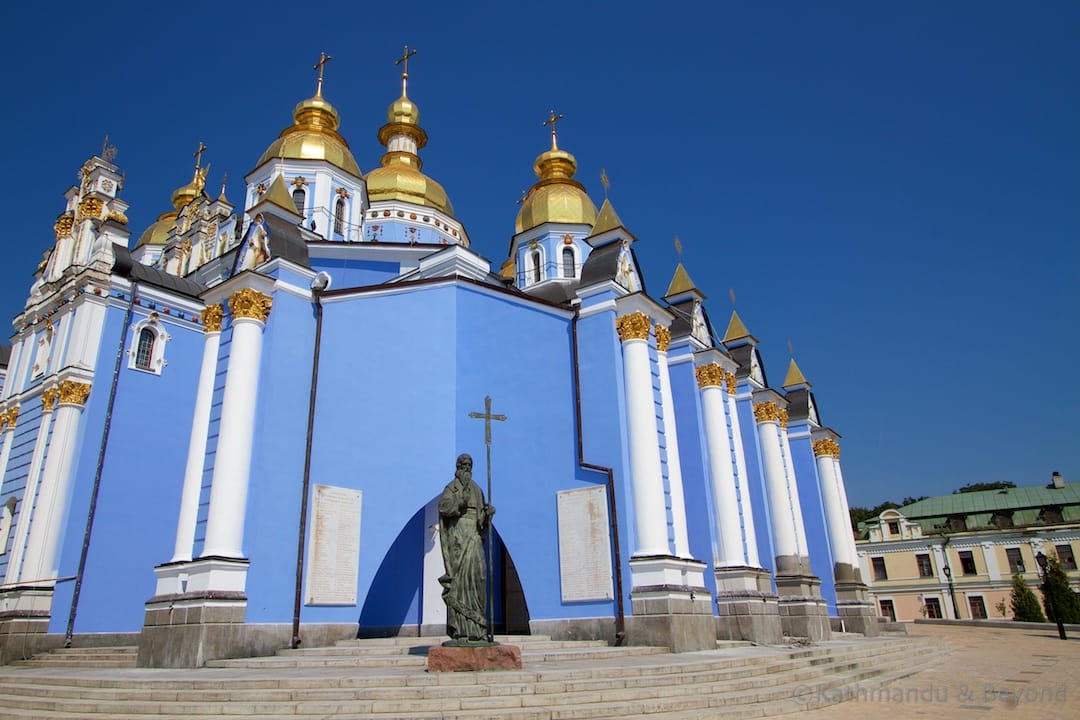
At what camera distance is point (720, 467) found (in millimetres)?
17297

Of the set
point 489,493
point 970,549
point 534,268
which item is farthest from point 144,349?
point 970,549

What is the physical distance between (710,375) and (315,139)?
50.5ft

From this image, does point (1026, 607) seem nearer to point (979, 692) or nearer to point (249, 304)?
point (979, 692)

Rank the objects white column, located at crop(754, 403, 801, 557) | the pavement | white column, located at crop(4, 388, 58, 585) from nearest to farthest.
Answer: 1. the pavement
2. white column, located at crop(4, 388, 58, 585)
3. white column, located at crop(754, 403, 801, 557)

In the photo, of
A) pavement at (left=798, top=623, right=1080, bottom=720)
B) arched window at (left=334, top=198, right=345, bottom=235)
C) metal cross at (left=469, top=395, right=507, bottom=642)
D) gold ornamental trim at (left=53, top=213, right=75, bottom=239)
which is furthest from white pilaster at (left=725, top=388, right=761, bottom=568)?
gold ornamental trim at (left=53, top=213, right=75, bottom=239)

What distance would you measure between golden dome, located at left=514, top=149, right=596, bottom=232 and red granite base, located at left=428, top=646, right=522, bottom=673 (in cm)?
1967

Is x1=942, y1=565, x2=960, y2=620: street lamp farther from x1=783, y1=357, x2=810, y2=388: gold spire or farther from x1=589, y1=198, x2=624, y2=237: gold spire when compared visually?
x1=589, y1=198, x2=624, y2=237: gold spire

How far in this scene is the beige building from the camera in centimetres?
3878

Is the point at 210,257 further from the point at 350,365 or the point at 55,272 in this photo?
the point at 350,365

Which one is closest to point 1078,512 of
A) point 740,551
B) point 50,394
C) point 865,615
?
point 865,615

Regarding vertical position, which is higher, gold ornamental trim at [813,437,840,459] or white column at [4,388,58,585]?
gold ornamental trim at [813,437,840,459]

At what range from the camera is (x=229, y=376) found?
42.4ft

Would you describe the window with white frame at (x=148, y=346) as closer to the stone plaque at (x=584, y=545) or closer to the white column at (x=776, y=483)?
the stone plaque at (x=584, y=545)

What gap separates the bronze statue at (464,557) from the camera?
28.5 ft
